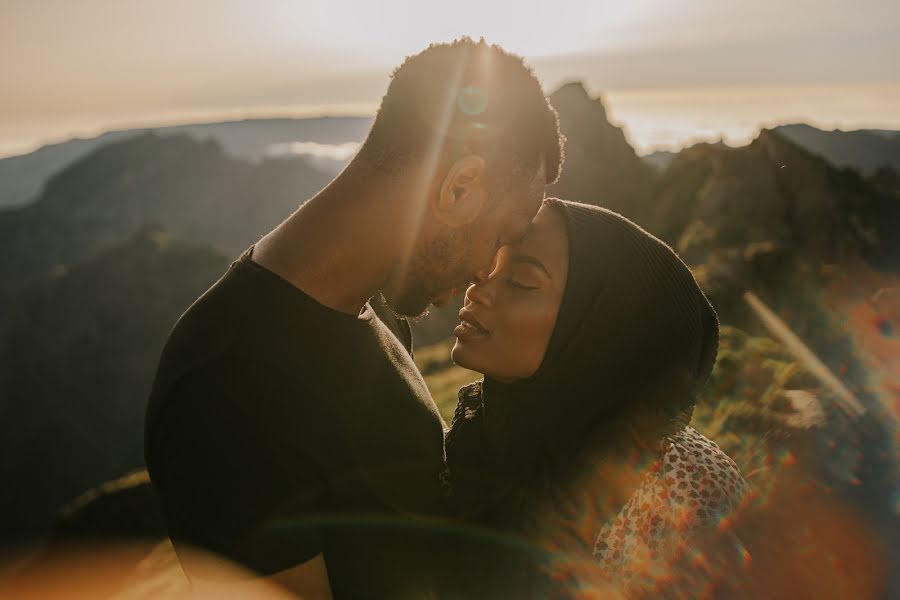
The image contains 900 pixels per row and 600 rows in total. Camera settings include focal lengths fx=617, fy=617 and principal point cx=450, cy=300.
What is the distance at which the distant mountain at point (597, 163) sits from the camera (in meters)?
44.0

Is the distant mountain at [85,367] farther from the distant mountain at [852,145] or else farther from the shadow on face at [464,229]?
the shadow on face at [464,229]

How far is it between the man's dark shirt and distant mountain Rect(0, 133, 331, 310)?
516ft

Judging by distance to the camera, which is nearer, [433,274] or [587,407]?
[433,274]

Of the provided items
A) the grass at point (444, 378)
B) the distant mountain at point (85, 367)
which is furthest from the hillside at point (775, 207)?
the distant mountain at point (85, 367)

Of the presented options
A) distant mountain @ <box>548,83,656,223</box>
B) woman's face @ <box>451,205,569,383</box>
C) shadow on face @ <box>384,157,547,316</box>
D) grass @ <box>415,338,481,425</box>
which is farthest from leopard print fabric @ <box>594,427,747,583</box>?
distant mountain @ <box>548,83,656,223</box>

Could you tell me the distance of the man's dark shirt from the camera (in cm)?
267

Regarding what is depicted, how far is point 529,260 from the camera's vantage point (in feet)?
12.1

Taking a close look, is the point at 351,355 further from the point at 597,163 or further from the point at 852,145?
the point at 852,145

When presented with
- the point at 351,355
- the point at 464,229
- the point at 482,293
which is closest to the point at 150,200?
the point at 482,293

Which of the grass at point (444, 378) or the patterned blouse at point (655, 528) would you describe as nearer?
the patterned blouse at point (655, 528)

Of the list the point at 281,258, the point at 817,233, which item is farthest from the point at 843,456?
the point at 817,233

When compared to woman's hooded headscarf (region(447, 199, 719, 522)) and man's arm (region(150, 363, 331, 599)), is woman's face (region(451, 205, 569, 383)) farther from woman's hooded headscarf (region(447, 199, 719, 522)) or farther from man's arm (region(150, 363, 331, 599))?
man's arm (region(150, 363, 331, 599))

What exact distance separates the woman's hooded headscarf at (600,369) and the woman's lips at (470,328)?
418 mm

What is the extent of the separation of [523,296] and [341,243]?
3.81 feet
